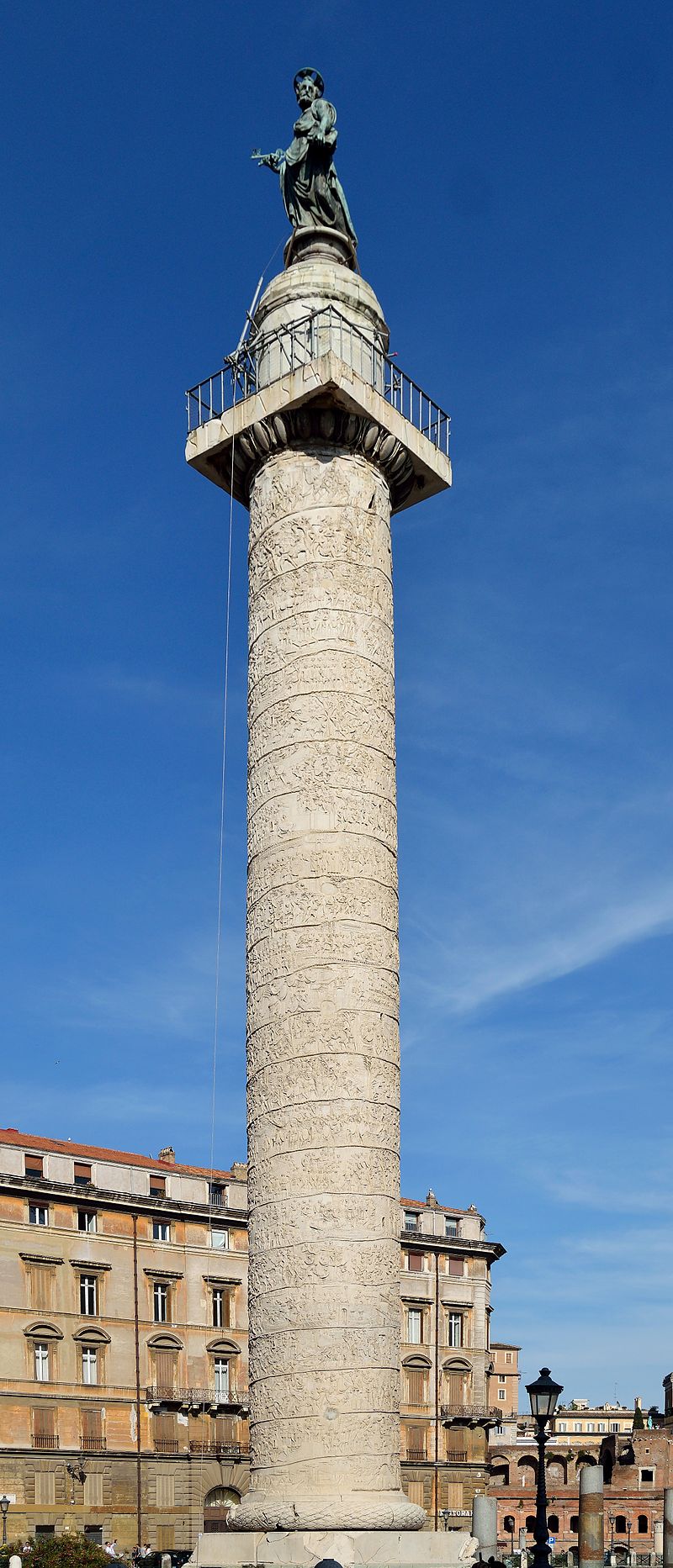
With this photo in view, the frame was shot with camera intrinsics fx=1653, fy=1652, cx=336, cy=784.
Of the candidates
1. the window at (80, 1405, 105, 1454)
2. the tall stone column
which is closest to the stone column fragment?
the tall stone column

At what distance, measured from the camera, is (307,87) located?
18.7 m

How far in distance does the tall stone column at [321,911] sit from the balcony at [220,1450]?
28759 mm

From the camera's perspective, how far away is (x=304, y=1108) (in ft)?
47.4

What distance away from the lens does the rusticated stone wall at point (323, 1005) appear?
13828mm

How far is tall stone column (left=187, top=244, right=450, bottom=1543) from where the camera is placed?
13.9 metres

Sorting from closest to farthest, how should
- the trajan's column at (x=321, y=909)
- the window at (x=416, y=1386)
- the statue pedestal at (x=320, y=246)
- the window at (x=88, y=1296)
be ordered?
1. the trajan's column at (x=321, y=909)
2. the statue pedestal at (x=320, y=246)
3. the window at (x=88, y=1296)
4. the window at (x=416, y=1386)

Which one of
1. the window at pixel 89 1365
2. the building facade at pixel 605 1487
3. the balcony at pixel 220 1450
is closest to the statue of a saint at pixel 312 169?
the window at pixel 89 1365

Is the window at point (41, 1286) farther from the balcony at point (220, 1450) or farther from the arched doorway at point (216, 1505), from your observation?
the arched doorway at point (216, 1505)

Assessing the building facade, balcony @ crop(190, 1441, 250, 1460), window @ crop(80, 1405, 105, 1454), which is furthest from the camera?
the building facade

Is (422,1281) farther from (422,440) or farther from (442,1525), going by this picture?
(422,440)

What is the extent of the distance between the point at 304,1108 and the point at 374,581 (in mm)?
5184

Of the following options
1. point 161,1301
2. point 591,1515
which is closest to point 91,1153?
point 161,1301

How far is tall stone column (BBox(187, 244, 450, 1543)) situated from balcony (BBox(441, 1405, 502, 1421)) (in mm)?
33679

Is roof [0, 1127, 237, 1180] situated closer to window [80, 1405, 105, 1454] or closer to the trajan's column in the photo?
window [80, 1405, 105, 1454]
